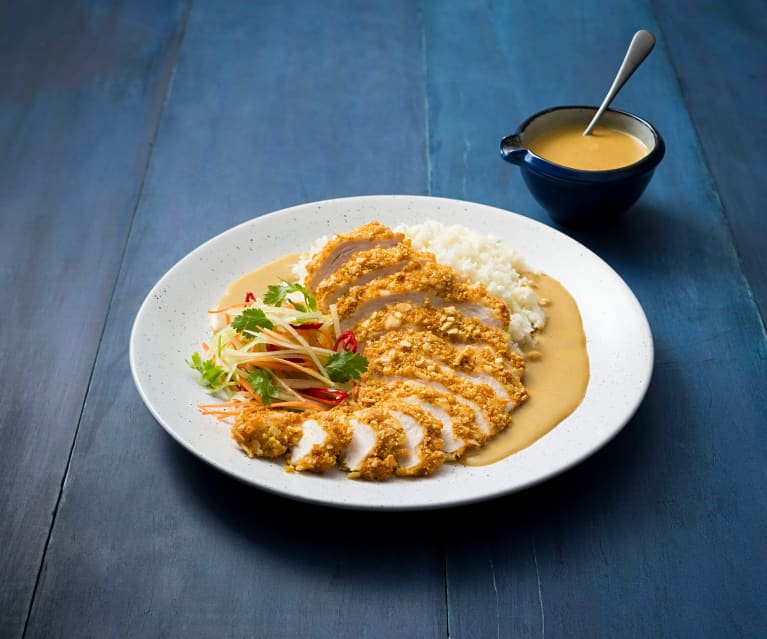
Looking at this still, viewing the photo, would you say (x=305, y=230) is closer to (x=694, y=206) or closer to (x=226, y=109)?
(x=226, y=109)

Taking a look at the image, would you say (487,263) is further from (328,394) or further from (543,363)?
(328,394)

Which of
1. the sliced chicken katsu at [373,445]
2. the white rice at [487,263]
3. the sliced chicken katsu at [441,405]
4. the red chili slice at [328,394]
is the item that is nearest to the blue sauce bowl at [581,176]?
the white rice at [487,263]

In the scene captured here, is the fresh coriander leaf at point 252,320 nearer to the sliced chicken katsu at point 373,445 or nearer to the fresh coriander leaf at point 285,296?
the fresh coriander leaf at point 285,296

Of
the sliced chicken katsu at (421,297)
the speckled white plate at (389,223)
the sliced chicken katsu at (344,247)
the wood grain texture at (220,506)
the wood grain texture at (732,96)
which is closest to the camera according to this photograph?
the wood grain texture at (220,506)

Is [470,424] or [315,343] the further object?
[315,343]

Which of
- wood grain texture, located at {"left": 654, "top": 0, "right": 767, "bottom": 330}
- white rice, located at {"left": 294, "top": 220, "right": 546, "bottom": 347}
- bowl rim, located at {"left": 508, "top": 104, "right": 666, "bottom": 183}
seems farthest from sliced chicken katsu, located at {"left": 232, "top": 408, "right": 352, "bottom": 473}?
wood grain texture, located at {"left": 654, "top": 0, "right": 767, "bottom": 330}

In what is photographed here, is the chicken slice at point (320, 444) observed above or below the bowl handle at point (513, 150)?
above

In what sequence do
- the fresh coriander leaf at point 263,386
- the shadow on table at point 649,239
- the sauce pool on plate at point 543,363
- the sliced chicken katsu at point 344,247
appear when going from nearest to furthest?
the sauce pool on plate at point 543,363 → the fresh coriander leaf at point 263,386 → the sliced chicken katsu at point 344,247 → the shadow on table at point 649,239

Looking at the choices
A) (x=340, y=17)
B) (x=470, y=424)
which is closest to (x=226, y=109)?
(x=340, y=17)
